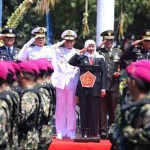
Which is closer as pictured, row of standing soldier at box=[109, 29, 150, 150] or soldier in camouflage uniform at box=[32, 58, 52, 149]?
row of standing soldier at box=[109, 29, 150, 150]

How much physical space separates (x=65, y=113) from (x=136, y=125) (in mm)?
5884

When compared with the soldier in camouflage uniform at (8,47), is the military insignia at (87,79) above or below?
below

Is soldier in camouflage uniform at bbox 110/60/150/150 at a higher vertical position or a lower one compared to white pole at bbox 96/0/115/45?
lower

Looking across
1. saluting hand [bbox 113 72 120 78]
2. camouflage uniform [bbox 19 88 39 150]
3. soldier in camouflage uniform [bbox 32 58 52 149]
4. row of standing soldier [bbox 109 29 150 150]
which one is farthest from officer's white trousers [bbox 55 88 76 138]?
row of standing soldier [bbox 109 29 150 150]

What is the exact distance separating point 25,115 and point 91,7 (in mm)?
16777

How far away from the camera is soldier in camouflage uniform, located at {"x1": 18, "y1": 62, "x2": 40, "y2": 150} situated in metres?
8.13

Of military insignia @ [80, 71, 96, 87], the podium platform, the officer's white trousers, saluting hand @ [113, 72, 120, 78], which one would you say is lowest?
the podium platform

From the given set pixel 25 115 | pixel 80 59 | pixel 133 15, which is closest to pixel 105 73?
pixel 80 59

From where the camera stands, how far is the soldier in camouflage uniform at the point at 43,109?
8755 mm

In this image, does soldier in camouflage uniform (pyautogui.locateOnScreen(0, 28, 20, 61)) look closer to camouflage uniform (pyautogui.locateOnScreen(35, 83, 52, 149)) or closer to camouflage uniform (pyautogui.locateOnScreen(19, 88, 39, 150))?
camouflage uniform (pyautogui.locateOnScreen(35, 83, 52, 149))

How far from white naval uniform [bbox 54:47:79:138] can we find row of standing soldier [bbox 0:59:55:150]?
271 cm

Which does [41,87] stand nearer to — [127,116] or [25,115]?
[25,115]

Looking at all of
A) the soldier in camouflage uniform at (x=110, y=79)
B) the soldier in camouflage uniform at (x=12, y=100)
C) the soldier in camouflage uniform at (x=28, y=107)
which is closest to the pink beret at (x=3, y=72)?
the soldier in camouflage uniform at (x=12, y=100)

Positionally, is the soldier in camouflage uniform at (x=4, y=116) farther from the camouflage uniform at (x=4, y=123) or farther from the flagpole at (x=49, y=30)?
the flagpole at (x=49, y=30)
